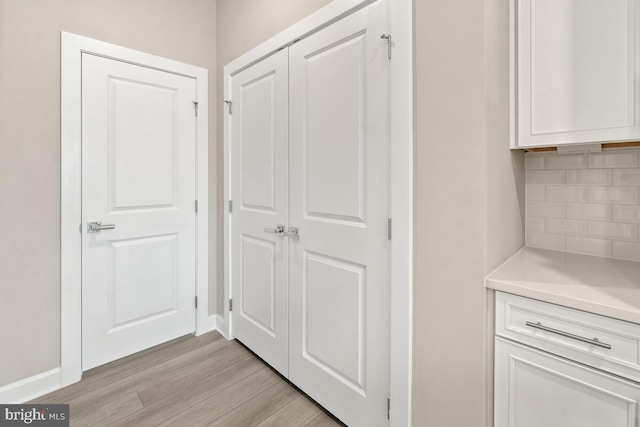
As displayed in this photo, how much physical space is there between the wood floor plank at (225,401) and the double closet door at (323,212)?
115 mm

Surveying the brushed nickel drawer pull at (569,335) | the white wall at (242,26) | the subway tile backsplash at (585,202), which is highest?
the white wall at (242,26)

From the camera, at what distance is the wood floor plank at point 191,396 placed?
166 cm

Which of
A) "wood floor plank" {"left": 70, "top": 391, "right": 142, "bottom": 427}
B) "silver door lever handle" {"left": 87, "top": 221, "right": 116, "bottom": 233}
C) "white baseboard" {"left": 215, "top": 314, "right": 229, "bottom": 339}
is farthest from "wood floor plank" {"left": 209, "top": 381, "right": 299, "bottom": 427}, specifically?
"silver door lever handle" {"left": 87, "top": 221, "right": 116, "bottom": 233}

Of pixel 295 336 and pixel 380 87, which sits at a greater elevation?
pixel 380 87

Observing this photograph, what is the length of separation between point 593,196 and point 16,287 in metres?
3.00

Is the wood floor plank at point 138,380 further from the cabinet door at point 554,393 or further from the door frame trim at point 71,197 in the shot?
the cabinet door at point 554,393

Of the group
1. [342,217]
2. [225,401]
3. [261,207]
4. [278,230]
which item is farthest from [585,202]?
[225,401]

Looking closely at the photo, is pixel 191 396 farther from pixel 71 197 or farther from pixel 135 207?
pixel 71 197

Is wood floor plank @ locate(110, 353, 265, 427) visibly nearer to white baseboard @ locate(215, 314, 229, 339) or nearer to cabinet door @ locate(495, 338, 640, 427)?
white baseboard @ locate(215, 314, 229, 339)

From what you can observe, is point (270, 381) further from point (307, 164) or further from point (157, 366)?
point (307, 164)

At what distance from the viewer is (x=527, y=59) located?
1.24 metres

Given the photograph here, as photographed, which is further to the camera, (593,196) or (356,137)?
(356,137)

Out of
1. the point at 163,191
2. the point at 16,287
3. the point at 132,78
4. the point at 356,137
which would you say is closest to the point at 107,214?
the point at 163,191

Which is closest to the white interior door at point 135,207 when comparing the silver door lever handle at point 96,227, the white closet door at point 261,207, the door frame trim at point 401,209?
the silver door lever handle at point 96,227
